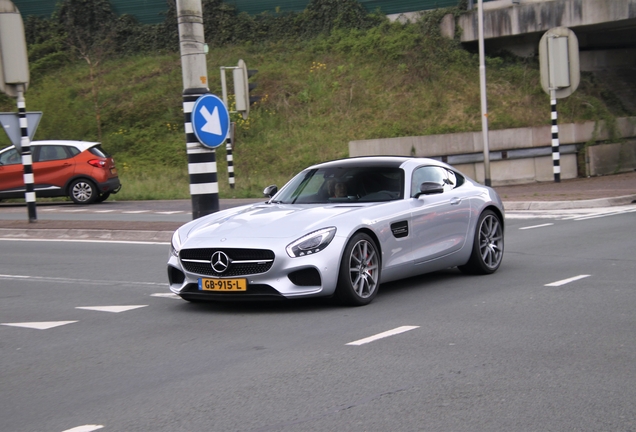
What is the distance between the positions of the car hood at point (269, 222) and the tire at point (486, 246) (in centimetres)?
197

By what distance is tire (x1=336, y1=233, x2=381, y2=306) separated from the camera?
8.21m

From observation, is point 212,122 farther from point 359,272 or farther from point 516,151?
point 516,151

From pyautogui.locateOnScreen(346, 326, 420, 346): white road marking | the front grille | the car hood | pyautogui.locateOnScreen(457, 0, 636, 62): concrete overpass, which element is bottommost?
pyautogui.locateOnScreen(346, 326, 420, 346): white road marking

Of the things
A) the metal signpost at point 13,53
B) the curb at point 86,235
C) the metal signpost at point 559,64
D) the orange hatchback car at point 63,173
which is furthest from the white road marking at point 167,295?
the metal signpost at point 559,64

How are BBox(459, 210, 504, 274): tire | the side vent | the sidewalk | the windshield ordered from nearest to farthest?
the side vent, the windshield, BBox(459, 210, 504, 274): tire, the sidewalk

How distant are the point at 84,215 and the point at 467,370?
1628 centimetres

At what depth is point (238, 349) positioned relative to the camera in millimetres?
6816

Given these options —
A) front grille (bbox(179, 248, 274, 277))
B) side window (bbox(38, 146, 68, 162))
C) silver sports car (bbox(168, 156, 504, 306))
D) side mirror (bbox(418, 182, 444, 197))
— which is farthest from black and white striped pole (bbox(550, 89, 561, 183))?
front grille (bbox(179, 248, 274, 277))

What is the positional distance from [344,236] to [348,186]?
128cm

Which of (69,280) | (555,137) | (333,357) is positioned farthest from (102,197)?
(333,357)

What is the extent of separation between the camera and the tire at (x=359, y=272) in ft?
26.9

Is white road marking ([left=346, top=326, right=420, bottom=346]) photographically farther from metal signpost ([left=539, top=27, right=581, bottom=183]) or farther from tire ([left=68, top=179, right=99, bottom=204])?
metal signpost ([left=539, top=27, right=581, bottom=183])

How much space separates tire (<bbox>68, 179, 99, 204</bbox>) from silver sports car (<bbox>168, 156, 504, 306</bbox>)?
16.2 m

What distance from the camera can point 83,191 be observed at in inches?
986
